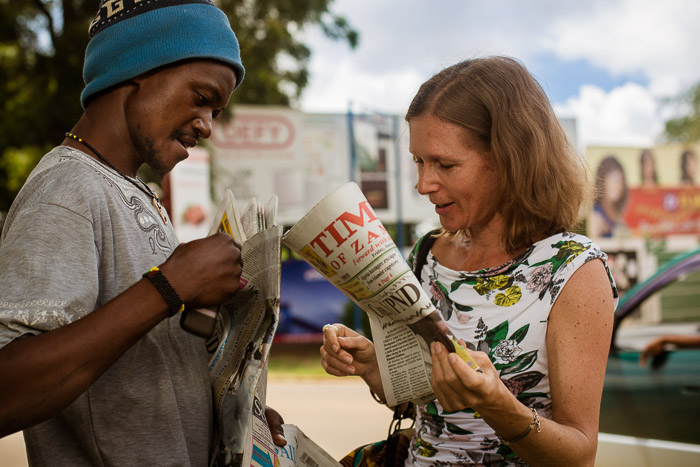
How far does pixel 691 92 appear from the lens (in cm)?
2641

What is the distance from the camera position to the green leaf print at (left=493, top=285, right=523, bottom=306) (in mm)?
1687

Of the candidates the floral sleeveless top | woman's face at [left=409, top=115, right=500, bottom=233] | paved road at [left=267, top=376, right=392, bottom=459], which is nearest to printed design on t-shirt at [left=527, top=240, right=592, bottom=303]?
the floral sleeveless top

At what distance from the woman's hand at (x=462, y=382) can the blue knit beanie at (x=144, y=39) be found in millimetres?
858

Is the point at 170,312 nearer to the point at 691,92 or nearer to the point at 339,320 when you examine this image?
the point at 339,320

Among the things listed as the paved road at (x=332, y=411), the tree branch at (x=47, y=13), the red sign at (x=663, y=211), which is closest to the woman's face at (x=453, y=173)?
the paved road at (x=332, y=411)

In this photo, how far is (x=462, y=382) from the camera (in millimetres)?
1321

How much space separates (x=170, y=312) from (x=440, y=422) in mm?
902

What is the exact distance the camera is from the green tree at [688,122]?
2628cm

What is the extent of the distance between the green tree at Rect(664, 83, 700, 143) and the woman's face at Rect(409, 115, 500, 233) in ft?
92.2

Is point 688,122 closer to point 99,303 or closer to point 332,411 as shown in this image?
point 332,411

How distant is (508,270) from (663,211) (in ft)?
44.6

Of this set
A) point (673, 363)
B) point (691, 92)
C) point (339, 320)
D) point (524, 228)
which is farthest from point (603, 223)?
point (691, 92)

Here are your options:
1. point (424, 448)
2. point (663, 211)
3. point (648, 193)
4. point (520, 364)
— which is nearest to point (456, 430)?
point (424, 448)

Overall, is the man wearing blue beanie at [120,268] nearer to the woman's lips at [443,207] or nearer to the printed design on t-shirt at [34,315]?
the printed design on t-shirt at [34,315]
